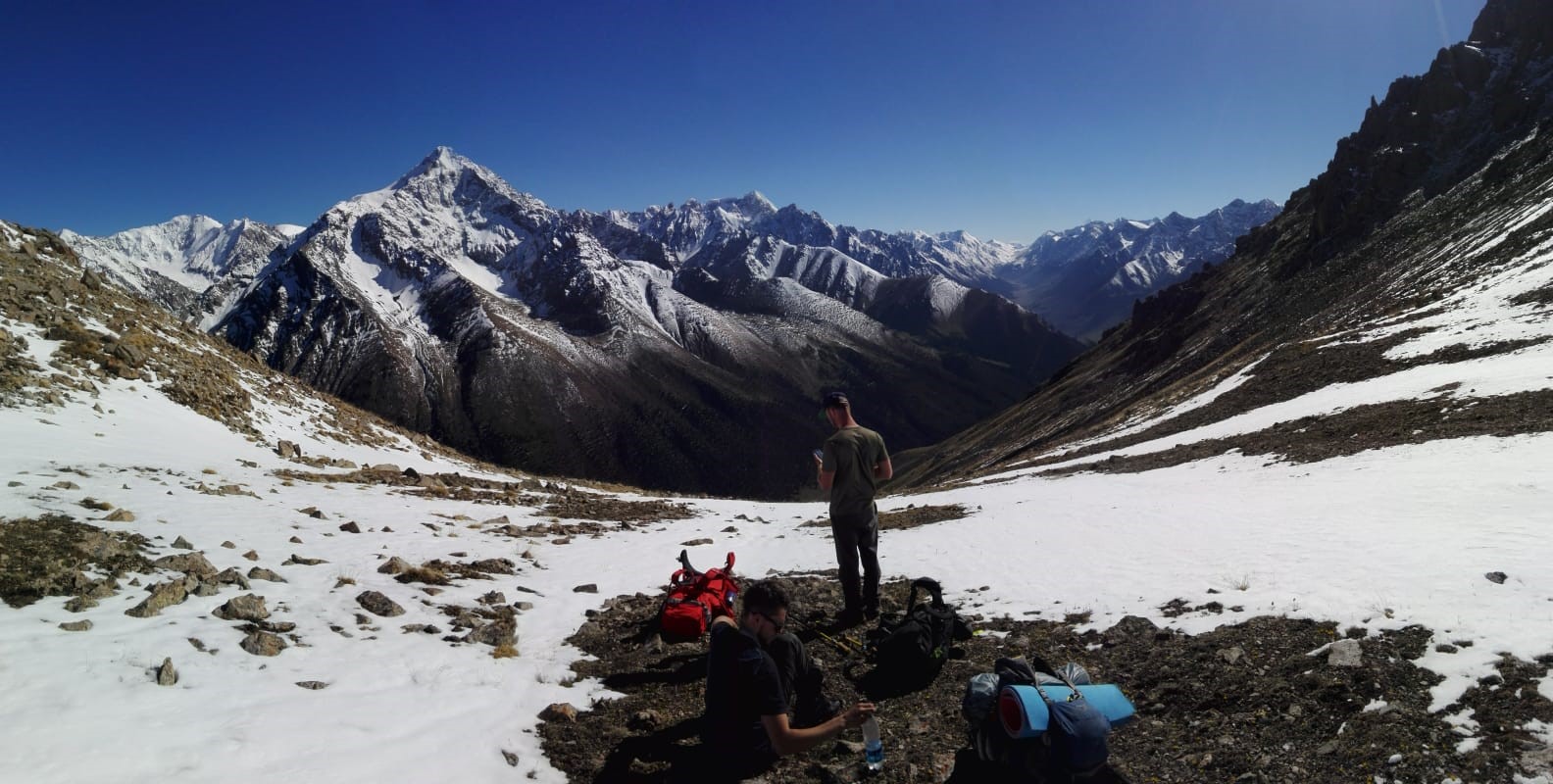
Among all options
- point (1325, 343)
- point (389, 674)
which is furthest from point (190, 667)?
point (1325, 343)

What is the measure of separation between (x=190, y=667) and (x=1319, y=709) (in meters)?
11.2

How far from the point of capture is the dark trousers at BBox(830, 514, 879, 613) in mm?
10492

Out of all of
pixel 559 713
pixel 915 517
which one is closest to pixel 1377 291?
pixel 915 517

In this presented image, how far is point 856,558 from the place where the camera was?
1063 centimetres

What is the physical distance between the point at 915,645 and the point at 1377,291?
205 feet

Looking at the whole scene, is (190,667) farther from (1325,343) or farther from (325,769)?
(1325,343)

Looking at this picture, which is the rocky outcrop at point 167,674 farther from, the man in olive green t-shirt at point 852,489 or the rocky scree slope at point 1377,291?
the rocky scree slope at point 1377,291

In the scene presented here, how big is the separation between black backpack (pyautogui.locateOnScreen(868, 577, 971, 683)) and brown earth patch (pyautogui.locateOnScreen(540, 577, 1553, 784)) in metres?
0.28

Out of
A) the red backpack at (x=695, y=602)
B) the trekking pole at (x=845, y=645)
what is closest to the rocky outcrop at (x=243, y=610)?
the red backpack at (x=695, y=602)

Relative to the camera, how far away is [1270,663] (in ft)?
23.0

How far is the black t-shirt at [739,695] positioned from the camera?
18.9 ft

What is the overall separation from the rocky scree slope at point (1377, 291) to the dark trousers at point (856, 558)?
15.3 m

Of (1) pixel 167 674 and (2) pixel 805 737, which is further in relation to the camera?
(1) pixel 167 674

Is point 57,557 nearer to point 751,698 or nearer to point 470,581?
point 470,581
